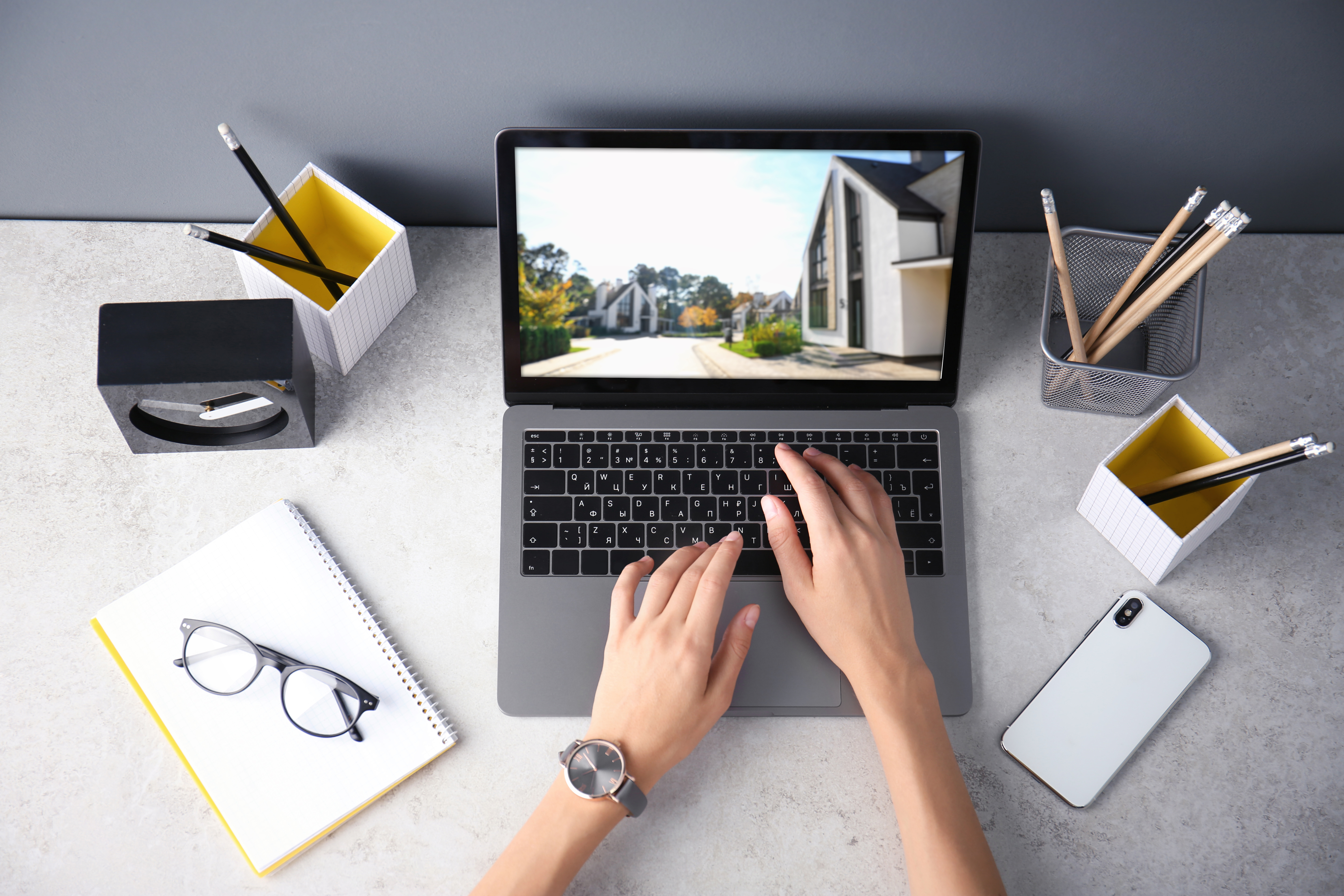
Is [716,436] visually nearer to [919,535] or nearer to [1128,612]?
[919,535]

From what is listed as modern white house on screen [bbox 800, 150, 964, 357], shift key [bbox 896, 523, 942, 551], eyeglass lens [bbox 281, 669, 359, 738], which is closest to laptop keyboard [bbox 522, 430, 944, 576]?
shift key [bbox 896, 523, 942, 551]

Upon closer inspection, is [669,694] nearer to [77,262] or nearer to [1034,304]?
[1034,304]

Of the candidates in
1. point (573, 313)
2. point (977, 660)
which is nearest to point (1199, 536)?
point (977, 660)

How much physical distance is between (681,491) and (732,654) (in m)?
0.17

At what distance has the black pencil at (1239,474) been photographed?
0.66 meters

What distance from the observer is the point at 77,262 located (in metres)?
0.94

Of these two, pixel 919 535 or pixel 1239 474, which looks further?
pixel 919 535

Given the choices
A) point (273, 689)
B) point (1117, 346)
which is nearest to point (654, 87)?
point (1117, 346)

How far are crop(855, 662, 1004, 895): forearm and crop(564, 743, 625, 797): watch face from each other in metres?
0.24

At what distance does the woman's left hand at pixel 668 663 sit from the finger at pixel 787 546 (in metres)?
0.04

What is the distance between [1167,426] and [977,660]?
0.30 meters

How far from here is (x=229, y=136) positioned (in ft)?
2.41

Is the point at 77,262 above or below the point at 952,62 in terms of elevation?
below

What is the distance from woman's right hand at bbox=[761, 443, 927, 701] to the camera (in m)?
0.77
